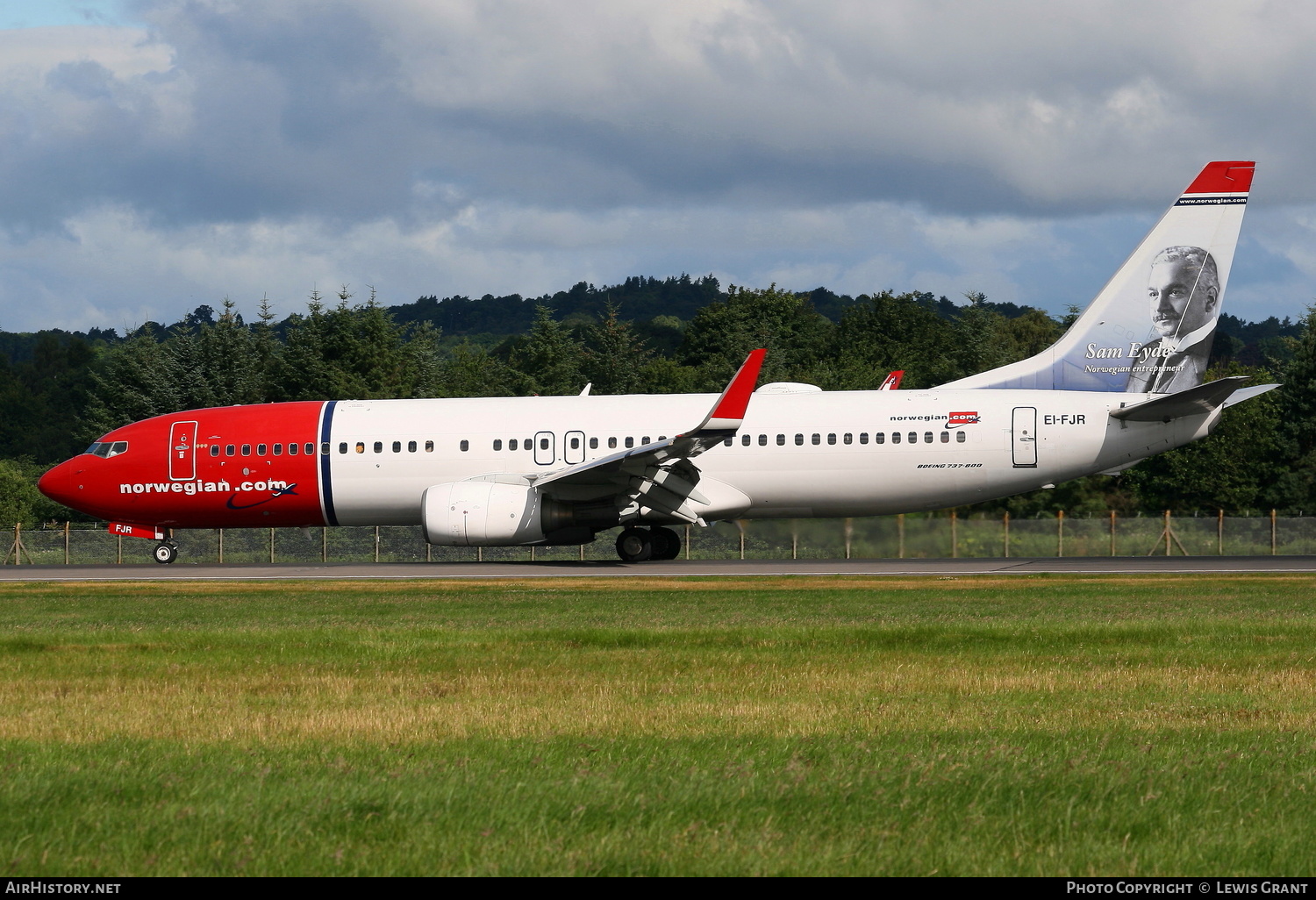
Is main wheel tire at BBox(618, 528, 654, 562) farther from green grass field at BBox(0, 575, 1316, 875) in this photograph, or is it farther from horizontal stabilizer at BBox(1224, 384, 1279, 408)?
green grass field at BBox(0, 575, 1316, 875)

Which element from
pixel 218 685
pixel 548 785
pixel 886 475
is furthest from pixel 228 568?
pixel 548 785

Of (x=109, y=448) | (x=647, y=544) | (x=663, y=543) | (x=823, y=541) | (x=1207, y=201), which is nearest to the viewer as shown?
(x=1207, y=201)

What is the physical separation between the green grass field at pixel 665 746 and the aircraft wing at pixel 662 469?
10.8 metres

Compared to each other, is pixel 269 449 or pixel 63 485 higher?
pixel 269 449

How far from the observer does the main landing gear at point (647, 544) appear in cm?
3142

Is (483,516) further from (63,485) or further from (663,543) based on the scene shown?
(63,485)

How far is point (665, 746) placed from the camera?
8266 millimetres

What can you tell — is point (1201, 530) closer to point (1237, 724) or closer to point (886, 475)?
point (886, 475)

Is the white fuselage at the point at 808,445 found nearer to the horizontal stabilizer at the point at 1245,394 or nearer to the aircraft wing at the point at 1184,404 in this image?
the aircraft wing at the point at 1184,404

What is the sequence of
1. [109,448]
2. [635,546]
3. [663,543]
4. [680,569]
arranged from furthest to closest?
[109,448] → [663,543] → [635,546] → [680,569]

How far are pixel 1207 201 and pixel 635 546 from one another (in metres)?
15.1

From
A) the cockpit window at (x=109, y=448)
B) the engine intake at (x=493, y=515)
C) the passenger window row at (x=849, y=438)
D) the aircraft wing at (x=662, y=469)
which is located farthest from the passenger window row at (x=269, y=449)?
the passenger window row at (x=849, y=438)

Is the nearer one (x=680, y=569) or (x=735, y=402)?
(x=735, y=402)

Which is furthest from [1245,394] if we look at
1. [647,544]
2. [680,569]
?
[647,544]
